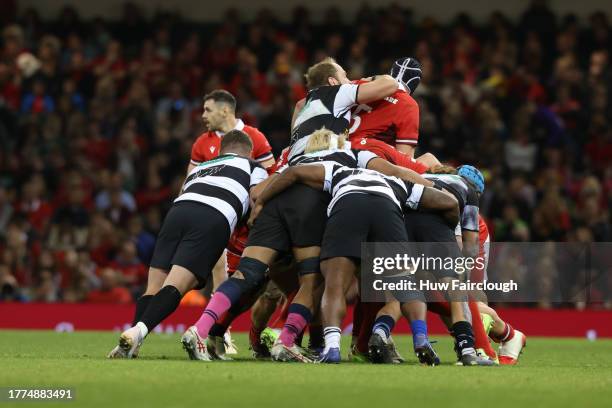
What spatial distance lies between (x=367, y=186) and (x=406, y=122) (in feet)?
6.20

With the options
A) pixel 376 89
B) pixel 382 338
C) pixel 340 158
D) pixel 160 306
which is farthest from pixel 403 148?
pixel 160 306

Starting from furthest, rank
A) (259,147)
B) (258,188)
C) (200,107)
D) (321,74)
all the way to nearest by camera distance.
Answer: (200,107)
(259,147)
(321,74)
(258,188)

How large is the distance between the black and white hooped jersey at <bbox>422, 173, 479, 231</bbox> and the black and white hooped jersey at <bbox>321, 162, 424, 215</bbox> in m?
0.38

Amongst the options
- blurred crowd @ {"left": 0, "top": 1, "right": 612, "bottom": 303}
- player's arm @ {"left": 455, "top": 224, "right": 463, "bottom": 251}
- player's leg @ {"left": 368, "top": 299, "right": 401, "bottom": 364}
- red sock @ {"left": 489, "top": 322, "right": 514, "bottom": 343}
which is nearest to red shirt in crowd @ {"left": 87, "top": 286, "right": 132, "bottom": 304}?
blurred crowd @ {"left": 0, "top": 1, "right": 612, "bottom": 303}

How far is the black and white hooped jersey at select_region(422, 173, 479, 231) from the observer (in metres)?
9.31

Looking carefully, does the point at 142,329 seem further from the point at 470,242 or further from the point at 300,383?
the point at 470,242

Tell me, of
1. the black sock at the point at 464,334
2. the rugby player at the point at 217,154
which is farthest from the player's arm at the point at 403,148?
the black sock at the point at 464,334

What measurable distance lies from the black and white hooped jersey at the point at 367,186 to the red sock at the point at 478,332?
2.78 ft

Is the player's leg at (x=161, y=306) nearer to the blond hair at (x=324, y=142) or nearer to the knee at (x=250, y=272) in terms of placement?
the knee at (x=250, y=272)

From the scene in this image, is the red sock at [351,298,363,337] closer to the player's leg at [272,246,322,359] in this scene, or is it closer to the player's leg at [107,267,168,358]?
the player's leg at [272,246,322,359]

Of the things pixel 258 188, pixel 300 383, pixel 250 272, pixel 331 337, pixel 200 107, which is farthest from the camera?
pixel 200 107

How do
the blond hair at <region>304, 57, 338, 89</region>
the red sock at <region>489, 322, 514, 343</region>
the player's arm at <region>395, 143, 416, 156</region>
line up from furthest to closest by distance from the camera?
1. the player's arm at <region>395, 143, 416, 156</region>
2. the blond hair at <region>304, 57, 338, 89</region>
3. the red sock at <region>489, 322, 514, 343</region>

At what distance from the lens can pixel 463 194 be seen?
9.34 m

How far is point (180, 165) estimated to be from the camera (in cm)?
1831
